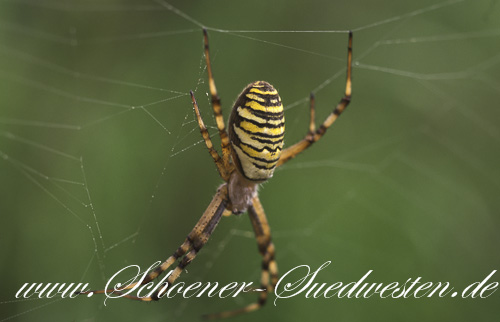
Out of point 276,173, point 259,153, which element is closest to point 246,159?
point 259,153

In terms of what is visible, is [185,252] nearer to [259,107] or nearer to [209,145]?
[209,145]

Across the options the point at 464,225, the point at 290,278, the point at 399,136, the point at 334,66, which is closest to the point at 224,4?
the point at 334,66

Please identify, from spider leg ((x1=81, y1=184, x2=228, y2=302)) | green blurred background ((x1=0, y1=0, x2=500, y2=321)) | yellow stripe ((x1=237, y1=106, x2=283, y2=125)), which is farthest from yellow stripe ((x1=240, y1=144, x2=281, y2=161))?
spider leg ((x1=81, y1=184, x2=228, y2=302))

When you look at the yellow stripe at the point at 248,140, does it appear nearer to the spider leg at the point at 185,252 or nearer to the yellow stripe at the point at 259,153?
the yellow stripe at the point at 259,153

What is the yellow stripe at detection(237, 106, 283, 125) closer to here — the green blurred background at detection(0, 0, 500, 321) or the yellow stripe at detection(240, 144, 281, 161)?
the yellow stripe at detection(240, 144, 281, 161)

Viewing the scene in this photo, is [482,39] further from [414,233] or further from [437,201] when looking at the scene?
[414,233]

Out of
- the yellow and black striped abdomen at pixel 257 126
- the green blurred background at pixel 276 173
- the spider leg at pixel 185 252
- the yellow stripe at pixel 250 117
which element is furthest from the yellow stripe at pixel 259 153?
the spider leg at pixel 185 252
